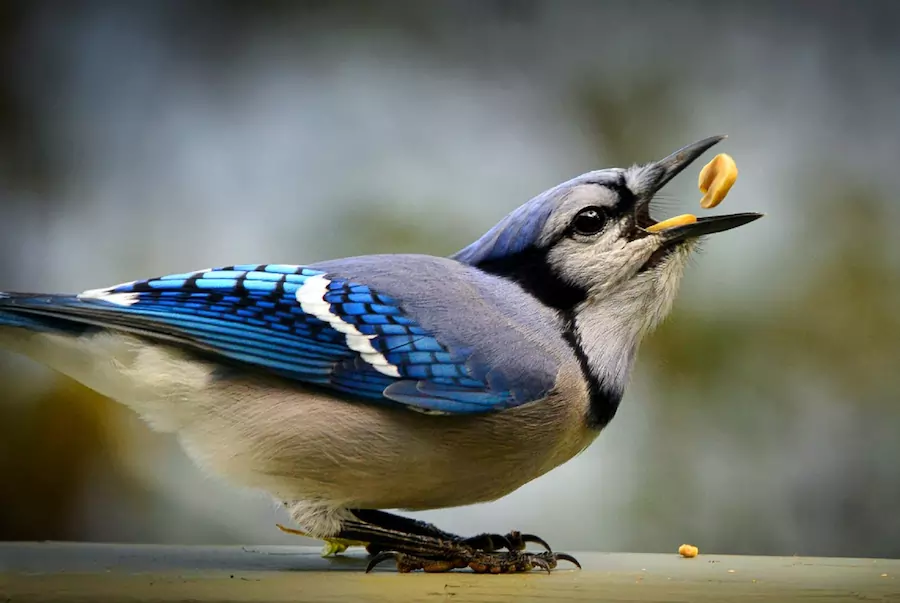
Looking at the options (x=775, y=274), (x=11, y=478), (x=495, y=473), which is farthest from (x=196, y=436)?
(x=775, y=274)

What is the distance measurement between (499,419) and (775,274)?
3.76 ft

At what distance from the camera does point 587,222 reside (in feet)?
4.69

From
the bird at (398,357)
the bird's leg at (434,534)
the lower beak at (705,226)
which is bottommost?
the bird's leg at (434,534)

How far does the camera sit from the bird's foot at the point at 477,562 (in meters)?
1.30

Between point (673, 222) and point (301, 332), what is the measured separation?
0.57 meters

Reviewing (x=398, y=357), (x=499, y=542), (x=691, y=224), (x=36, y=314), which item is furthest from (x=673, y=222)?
(x=36, y=314)

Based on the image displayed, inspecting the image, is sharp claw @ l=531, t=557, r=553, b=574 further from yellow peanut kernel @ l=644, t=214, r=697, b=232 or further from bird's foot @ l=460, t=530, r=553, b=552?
yellow peanut kernel @ l=644, t=214, r=697, b=232

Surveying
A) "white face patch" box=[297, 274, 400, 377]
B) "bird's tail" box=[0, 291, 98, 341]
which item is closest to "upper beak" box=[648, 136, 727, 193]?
"white face patch" box=[297, 274, 400, 377]

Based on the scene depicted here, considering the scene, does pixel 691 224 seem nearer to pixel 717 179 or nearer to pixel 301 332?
pixel 717 179

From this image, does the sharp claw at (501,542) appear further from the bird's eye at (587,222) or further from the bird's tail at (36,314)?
the bird's tail at (36,314)

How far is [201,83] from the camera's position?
2344 mm

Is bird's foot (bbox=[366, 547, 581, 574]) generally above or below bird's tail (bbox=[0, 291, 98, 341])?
below

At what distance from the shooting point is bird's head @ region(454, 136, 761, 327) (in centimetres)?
142

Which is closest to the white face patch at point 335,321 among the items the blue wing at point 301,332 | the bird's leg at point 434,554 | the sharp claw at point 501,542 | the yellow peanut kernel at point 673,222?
the blue wing at point 301,332
